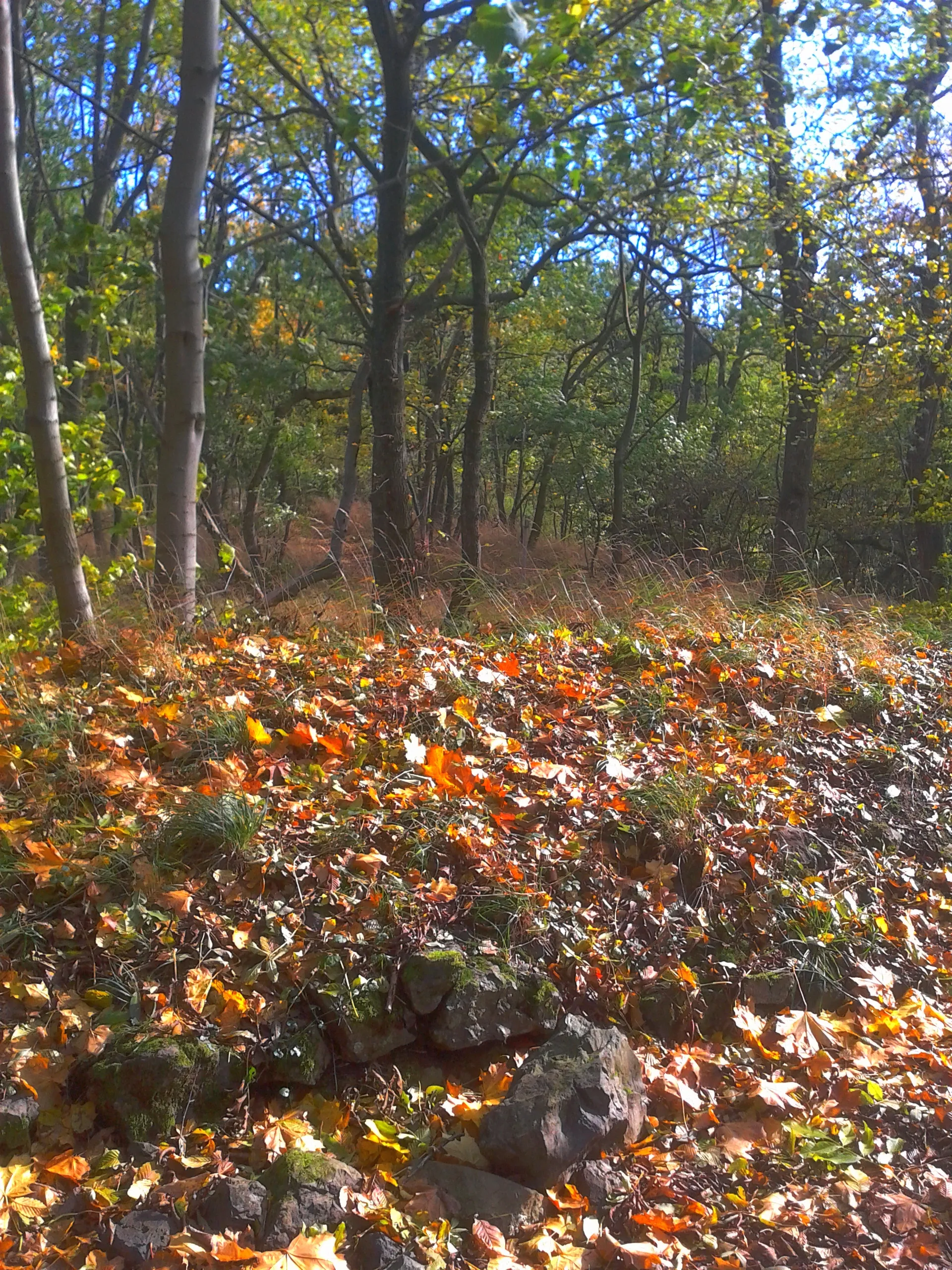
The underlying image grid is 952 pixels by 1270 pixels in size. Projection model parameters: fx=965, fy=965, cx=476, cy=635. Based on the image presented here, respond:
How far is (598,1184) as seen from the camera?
2.96 m

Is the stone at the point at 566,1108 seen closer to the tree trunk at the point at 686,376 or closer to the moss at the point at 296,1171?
the moss at the point at 296,1171

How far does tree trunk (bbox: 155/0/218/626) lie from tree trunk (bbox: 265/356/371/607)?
1.32 meters

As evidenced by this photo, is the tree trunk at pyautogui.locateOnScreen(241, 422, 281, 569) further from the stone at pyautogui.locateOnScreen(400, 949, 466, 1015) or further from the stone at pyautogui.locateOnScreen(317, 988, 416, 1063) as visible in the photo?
the stone at pyautogui.locateOnScreen(317, 988, 416, 1063)

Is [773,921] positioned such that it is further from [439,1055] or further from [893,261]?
[893,261]

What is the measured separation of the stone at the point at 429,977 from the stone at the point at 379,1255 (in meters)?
0.80

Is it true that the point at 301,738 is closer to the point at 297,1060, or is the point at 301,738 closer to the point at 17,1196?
the point at 297,1060

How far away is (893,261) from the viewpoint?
11.5 metres

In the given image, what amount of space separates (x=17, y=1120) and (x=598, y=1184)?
173 centimetres

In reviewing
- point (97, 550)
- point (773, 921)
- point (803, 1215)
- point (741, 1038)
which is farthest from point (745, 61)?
point (97, 550)

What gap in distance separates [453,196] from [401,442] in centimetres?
227

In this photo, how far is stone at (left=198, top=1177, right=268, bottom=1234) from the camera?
2.58 m

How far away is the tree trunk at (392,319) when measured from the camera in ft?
24.1

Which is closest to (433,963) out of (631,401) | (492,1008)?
(492,1008)

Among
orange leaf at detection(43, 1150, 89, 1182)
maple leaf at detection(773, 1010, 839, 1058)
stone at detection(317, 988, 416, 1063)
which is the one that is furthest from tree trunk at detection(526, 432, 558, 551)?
orange leaf at detection(43, 1150, 89, 1182)
